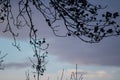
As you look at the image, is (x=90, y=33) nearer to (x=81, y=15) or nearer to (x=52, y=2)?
(x=81, y=15)

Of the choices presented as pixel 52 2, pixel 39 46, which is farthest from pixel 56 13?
pixel 39 46

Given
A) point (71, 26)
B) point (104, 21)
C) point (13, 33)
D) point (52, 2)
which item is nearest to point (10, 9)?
point (13, 33)

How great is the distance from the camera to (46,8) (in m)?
8.39

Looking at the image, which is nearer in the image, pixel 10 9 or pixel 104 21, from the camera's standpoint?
pixel 104 21

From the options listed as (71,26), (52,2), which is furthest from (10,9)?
(71,26)

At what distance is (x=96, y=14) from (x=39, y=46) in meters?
1.51

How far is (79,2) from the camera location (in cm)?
793

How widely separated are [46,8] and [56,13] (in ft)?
1.19

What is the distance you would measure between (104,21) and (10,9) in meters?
2.48

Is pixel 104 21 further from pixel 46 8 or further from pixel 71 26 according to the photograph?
pixel 46 8

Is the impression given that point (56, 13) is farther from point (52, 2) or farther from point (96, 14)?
point (96, 14)

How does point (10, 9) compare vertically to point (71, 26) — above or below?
above

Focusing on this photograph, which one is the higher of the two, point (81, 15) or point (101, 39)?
point (81, 15)

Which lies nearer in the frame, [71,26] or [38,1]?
[71,26]
